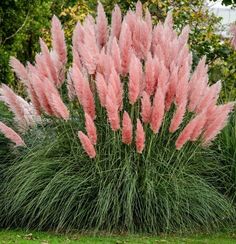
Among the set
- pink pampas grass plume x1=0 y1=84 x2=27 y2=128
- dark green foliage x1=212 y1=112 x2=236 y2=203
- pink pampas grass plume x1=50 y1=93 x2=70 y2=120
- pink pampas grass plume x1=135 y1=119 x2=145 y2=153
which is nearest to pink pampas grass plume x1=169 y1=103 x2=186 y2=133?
pink pampas grass plume x1=135 y1=119 x2=145 y2=153

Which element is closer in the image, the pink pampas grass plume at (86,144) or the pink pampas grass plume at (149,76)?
the pink pampas grass plume at (86,144)

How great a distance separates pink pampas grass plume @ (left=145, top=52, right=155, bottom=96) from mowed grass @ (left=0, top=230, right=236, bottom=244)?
1.49 m

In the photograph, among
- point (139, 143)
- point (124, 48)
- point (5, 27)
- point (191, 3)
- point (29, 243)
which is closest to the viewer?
point (29, 243)

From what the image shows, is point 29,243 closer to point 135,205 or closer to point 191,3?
point 135,205

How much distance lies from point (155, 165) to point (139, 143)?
1.36 ft

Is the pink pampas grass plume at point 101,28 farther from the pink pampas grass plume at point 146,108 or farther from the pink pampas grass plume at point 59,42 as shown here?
the pink pampas grass plume at point 146,108

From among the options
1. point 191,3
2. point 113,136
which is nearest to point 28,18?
point 191,3

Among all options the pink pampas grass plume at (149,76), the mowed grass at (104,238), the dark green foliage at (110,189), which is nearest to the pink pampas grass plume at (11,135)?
the dark green foliage at (110,189)

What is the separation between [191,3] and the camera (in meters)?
12.2

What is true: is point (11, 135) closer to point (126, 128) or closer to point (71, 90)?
point (71, 90)

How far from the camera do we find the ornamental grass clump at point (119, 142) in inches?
268

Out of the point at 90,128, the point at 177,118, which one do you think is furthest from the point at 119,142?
the point at 177,118

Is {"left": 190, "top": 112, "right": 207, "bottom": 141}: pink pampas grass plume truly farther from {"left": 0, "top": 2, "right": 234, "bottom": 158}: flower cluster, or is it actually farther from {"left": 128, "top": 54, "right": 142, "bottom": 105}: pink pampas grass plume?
{"left": 128, "top": 54, "right": 142, "bottom": 105}: pink pampas grass plume

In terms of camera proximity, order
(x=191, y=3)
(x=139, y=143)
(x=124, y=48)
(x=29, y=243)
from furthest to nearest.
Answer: (x=191, y=3), (x=124, y=48), (x=139, y=143), (x=29, y=243)
